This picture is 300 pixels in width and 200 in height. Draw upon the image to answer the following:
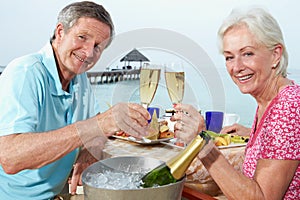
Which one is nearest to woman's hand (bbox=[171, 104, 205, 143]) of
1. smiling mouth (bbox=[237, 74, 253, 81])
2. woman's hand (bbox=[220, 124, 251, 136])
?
smiling mouth (bbox=[237, 74, 253, 81])

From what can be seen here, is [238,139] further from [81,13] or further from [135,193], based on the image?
[135,193]

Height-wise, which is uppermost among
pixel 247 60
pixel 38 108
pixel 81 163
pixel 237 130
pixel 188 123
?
pixel 247 60

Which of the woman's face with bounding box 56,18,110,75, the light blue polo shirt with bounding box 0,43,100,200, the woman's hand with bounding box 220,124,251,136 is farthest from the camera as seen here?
the woman's hand with bounding box 220,124,251,136

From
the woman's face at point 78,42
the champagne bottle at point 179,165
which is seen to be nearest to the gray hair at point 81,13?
the woman's face at point 78,42

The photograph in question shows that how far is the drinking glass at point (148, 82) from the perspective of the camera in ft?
2.46

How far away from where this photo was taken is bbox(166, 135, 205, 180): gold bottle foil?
2.34 feet

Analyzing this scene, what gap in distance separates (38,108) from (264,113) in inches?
30.5

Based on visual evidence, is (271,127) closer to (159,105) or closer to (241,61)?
(241,61)

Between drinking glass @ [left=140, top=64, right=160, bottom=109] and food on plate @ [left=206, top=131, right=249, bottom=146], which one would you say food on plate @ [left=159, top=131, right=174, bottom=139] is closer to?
food on plate @ [left=206, top=131, right=249, bottom=146]

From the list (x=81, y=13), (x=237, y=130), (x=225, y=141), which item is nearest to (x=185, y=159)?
(x=81, y=13)

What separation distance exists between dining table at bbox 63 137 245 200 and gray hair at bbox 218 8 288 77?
498 millimetres

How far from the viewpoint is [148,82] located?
0.76 metres

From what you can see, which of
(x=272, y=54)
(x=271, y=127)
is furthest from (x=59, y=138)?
(x=272, y=54)

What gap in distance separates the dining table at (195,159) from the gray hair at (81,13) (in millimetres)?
475
